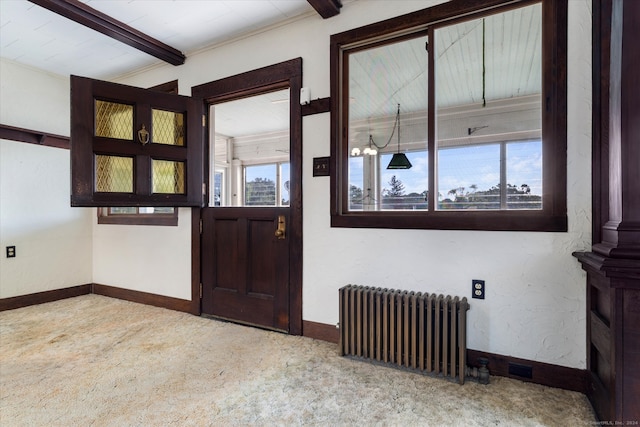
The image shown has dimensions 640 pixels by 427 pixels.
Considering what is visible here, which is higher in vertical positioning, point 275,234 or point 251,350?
point 275,234

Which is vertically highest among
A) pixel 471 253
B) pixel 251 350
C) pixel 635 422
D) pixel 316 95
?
pixel 316 95

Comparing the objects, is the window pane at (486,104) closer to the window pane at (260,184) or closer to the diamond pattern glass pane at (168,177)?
the diamond pattern glass pane at (168,177)

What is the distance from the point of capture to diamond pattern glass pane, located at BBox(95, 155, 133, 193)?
2.58 meters

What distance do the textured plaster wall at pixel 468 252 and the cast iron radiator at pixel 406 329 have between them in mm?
199

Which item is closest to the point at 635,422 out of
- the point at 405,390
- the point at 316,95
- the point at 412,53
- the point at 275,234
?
the point at 405,390

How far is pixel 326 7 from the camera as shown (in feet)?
7.89

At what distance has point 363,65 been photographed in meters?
3.27

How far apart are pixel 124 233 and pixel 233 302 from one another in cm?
177

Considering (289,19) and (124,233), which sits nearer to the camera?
(289,19)

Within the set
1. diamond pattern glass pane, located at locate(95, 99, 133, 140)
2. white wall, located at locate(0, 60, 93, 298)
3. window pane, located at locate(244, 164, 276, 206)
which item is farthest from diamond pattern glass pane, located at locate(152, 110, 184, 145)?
window pane, located at locate(244, 164, 276, 206)

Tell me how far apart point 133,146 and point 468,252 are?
2741mm

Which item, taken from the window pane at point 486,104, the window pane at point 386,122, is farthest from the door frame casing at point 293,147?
the window pane at point 486,104

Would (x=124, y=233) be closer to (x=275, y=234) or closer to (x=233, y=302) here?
(x=233, y=302)

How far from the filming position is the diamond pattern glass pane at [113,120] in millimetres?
2578
